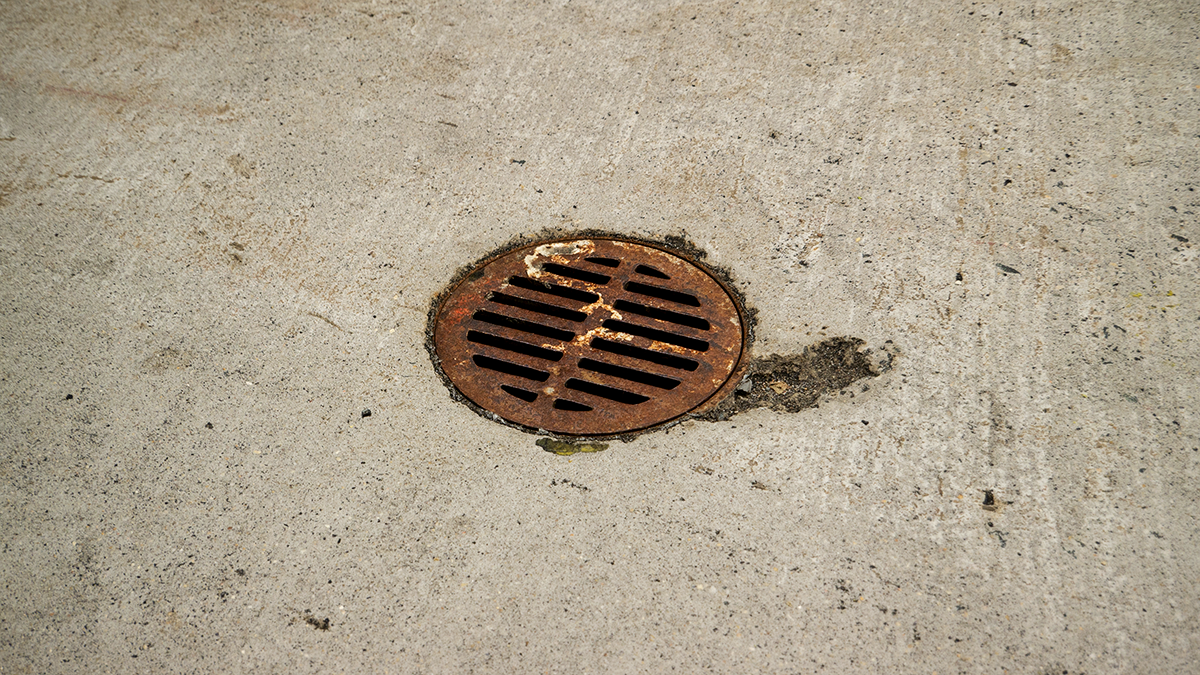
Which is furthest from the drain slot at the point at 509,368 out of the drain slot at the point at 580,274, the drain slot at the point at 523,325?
the drain slot at the point at 580,274

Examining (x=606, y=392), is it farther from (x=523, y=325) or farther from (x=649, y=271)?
(x=649, y=271)

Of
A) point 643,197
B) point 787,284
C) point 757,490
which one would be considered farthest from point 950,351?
point 643,197

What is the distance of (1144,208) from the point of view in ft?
7.57

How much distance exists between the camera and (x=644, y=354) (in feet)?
7.42

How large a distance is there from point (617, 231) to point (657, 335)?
1.50 ft

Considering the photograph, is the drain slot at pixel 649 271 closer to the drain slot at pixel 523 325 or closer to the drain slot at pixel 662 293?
the drain slot at pixel 662 293

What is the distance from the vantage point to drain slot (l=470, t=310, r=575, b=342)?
2322mm

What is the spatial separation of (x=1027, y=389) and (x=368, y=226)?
2.10 meters

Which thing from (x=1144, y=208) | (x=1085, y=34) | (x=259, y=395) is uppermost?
(x=1085, y=34)

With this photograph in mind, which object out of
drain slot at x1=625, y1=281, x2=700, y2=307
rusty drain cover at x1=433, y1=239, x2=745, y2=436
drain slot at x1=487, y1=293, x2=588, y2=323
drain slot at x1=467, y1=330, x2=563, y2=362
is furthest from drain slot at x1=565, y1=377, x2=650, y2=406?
drain slot at x1=625, y1=281, x2=700, y2=307

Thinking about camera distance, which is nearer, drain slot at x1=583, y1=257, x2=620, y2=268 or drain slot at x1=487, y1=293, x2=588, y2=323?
drain slot at x1=487, y1=293, x2=588, y2=323

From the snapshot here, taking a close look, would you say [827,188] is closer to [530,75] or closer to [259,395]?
[530,75]

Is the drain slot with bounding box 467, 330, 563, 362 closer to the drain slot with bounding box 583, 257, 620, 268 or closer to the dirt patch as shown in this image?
the drain slot with bounding box 583, 257, 620, 268

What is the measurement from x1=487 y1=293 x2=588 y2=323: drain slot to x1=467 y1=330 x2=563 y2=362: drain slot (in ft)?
0.44
